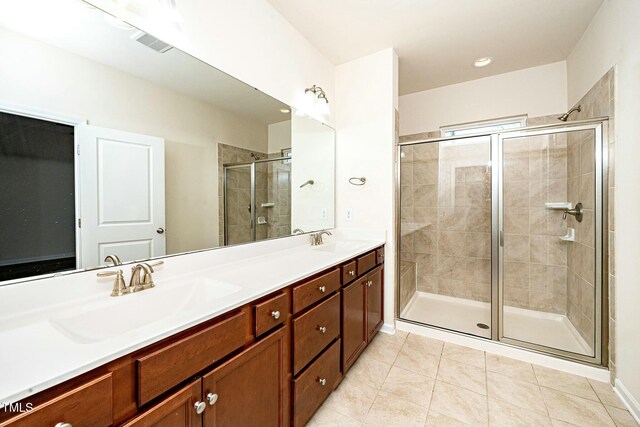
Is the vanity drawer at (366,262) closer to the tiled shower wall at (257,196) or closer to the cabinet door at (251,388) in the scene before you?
the tiled shower wall at (257,196)

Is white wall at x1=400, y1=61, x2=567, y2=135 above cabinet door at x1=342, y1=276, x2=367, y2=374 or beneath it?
above

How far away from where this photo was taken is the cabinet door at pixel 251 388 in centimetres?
83

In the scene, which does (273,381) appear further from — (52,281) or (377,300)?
(377,300)

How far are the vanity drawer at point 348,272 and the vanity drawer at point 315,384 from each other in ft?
1.22

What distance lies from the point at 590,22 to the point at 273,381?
3246 millimetres

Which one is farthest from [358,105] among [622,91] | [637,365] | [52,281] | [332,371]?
[637,365]

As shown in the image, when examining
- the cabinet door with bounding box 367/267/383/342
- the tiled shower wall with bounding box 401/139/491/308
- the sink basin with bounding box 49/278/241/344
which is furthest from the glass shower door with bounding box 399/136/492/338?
the sink basin with bounding box 49/278/241/344

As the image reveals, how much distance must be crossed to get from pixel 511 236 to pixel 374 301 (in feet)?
5.05

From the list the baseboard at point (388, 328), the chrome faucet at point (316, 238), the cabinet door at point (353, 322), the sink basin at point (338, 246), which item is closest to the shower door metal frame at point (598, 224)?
the baseboard at point (388, 328)

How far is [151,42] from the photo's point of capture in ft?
3.83

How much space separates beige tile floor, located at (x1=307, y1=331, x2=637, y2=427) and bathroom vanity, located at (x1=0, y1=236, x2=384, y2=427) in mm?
168

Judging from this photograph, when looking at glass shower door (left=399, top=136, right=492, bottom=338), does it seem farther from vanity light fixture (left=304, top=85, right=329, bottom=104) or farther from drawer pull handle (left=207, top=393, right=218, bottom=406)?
drawer pull handle (left=207, top=393, right=218, bottom=406)

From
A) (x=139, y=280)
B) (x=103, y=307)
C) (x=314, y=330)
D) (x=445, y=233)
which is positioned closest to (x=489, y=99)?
(x=445, y=233)

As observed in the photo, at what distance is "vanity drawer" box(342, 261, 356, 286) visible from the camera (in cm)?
162
